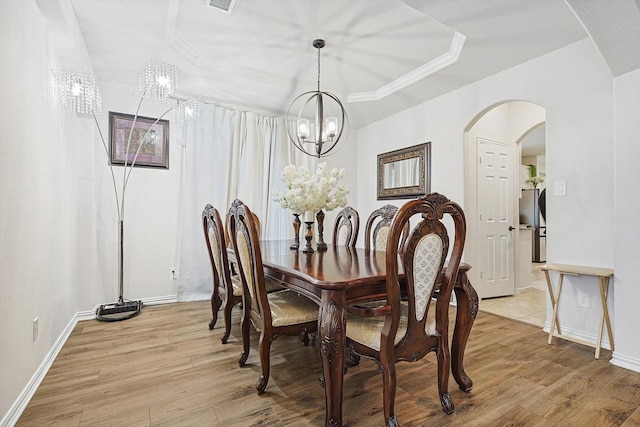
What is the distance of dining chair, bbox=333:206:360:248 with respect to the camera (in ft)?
10.1

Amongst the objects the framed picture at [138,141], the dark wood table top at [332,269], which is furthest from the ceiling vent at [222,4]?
the dark wood table top at [332,269]

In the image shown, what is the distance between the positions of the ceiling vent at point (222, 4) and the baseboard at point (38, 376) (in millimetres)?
2759

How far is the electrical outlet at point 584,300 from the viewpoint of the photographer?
250 cm

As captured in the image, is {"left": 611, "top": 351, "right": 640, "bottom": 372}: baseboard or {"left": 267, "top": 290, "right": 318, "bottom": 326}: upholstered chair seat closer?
{"left": 267, "top": 290, "right": 318, "bottom": 326}: upholstered chair seat

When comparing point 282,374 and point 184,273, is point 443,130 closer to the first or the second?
point 282,374

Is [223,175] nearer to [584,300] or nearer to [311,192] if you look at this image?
[311,192]

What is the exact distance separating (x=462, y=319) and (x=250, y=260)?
126 cm

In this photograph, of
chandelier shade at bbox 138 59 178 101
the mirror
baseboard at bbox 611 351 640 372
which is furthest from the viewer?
the mirror

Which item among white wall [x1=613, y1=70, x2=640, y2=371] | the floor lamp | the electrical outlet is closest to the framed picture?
the floor lamp

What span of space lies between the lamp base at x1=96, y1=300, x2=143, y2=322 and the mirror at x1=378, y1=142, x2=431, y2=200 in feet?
11.6

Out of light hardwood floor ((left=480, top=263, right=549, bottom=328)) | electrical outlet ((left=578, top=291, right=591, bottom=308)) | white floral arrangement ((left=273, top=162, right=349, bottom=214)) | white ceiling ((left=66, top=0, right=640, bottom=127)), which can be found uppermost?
white ceiling ((left=66, top=0, right=640, bottom=127))

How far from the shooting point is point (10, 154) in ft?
5.05

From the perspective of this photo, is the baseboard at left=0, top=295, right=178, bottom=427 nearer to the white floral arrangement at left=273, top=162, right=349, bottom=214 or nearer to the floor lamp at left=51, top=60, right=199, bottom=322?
the floor lamp at left=51, top=60, right=199, bottom=322

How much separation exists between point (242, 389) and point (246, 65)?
311 cm
